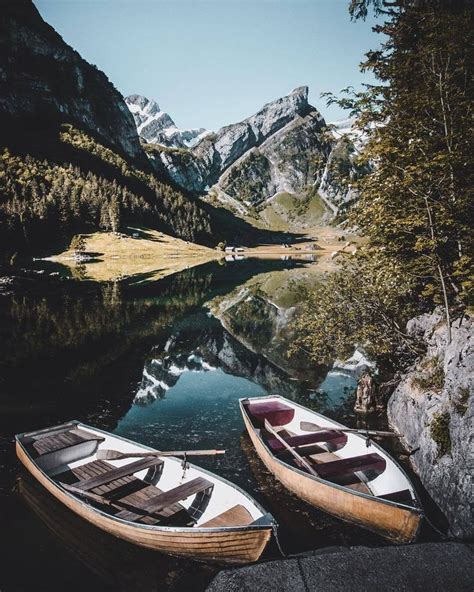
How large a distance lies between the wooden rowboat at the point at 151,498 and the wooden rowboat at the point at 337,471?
11.2ft

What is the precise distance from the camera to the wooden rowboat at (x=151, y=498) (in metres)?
11.4

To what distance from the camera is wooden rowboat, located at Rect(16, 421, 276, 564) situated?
37.5 feet

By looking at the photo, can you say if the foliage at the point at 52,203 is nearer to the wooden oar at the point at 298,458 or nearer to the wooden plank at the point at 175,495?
the wooden oar at the point at 298,458

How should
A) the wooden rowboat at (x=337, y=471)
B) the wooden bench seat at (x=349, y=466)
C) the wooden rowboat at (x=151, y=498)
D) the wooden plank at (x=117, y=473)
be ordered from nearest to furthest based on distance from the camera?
the wooden rowboat at (x=151, y=498) → the wooden rowboat at (x=337, y=471) → the wooden plank at (x=117, y=473) → the wooden bench seat at (x=349, y=466)

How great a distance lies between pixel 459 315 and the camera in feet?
62.7

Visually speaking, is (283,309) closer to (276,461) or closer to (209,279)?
(209,279)

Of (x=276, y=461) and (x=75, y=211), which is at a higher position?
(x=75, y=211)

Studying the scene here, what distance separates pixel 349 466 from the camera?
15.2 meters

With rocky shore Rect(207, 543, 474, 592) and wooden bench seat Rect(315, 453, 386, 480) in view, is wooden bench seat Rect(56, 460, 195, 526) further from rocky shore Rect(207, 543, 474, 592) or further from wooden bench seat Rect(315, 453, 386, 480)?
wooden bench seat Rect(315, 453, 386, 480)

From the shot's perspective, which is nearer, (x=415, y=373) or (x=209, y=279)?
(x=415, y=373)

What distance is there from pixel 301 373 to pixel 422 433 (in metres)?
16.1

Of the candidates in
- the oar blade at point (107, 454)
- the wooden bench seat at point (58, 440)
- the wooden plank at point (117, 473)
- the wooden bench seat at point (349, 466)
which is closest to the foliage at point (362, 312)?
the wooden bench seat at point (349, 466)

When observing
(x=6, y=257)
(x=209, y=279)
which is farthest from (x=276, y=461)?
(x=6, y=257)

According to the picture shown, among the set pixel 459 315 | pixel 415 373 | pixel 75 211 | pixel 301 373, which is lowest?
pixel 301 373
